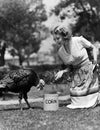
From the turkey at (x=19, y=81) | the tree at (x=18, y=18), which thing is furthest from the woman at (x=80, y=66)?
the tree at (x=18, y=18)

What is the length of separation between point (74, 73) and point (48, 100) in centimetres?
93

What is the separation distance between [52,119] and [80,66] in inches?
67.7

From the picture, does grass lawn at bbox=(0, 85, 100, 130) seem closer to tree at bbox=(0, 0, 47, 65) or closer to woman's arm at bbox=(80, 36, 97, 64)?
woman's arm at bbox=(80, 36, 97, 64)

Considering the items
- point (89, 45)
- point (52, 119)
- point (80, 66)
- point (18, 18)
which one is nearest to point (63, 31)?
point (89, 45)

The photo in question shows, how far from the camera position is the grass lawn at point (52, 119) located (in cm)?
652

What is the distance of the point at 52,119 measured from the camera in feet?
23.2

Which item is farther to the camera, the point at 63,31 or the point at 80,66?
the point at 80,66

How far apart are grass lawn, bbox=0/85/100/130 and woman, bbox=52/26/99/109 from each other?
1.00 ft

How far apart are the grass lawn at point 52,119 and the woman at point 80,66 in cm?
30

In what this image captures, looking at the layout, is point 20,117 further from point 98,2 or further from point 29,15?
point 29,15

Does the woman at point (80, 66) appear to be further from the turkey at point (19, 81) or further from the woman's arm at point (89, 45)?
the turkey at point (19, 81)

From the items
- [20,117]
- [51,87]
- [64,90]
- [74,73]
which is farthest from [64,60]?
[51,87]

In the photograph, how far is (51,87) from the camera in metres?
16.6

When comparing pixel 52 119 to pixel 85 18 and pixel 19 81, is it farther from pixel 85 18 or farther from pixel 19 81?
pixel 85 18
